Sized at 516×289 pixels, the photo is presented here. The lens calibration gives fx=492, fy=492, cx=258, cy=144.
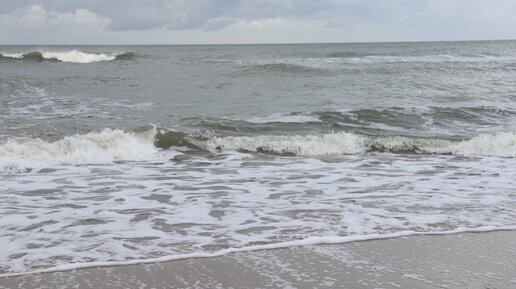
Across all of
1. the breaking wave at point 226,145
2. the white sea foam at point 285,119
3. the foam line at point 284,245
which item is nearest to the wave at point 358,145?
the breaking wave at point 226,145

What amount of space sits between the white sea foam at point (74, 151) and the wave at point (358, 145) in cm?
164

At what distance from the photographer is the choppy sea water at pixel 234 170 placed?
473 cm

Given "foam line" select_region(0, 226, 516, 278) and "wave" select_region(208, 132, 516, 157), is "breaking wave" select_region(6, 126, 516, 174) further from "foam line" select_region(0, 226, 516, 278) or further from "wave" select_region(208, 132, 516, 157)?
"foam line" select_region(0, 226, 516, 278)

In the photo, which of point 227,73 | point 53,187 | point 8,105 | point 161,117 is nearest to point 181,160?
point 53,187

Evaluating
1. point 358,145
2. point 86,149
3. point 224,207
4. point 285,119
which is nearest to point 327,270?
point 224,207

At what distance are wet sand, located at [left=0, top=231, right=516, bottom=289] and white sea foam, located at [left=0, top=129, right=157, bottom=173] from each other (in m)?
5.08

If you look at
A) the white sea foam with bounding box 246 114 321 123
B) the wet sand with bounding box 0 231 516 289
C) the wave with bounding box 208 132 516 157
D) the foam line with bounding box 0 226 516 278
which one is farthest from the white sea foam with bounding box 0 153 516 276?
the white sea foam with bounding box 246 114 321 123

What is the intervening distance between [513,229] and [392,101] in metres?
12.4

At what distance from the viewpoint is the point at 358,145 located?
10.4 metres

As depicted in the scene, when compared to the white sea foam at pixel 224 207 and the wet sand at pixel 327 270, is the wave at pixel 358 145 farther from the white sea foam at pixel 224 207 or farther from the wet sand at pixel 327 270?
the wet sand at pixel 327 270

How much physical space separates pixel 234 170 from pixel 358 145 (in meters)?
3.44

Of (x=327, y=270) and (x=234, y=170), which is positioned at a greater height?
(x=327, y=270)

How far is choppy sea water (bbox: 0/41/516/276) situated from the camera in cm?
473

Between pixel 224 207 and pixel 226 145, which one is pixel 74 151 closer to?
pixel 226 145
